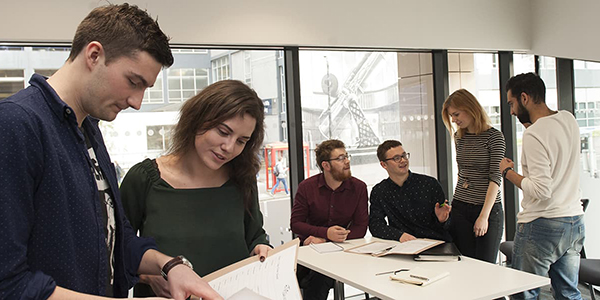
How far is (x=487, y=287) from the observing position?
2061mm

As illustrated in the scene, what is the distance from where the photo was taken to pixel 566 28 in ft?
14.6

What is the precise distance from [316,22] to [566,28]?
2394 millimetres

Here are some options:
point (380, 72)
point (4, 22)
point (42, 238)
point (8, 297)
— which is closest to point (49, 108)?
point (42, 238)

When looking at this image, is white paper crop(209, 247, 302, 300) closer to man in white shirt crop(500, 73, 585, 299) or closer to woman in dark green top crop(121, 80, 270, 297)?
woman in dark green top crop(121, 80, 270, 297)

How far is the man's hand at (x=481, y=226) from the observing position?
3256 mm

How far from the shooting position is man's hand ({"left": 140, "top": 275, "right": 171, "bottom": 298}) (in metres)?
1.26

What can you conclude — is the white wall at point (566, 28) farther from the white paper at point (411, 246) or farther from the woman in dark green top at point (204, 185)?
the woman in dark green top at point (204, 185)

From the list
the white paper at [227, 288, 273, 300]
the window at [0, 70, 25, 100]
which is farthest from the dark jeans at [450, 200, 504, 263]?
the window at [0, 70, 25, 100]

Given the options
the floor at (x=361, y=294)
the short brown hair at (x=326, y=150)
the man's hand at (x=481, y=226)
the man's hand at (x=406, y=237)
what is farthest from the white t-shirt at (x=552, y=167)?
the floor at (x=361, y=294)

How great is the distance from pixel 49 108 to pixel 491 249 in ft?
10.2

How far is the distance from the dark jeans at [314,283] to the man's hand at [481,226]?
3.43 feet

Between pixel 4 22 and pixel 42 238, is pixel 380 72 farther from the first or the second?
pixel 42 238

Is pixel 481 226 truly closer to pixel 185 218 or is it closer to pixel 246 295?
pixel 185 218

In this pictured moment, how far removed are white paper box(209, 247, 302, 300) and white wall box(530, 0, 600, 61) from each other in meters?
4.00
